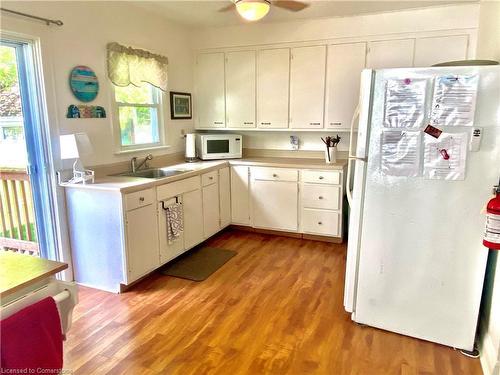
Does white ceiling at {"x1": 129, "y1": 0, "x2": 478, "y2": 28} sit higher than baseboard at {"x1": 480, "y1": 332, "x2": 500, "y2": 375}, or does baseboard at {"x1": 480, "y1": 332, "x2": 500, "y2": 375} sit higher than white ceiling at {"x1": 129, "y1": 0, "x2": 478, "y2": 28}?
white ceiling at {"x1": 129, "y1": 0, "x2": 478, "y2": 28}

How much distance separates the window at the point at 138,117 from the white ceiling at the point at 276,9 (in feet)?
2.67

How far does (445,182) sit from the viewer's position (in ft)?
6.96

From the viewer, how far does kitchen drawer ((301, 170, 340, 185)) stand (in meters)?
3.84

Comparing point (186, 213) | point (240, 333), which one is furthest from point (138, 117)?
point (240, 333)

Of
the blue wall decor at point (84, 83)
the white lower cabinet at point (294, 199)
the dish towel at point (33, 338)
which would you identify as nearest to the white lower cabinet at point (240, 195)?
the white lower cabinet at point (294, 199)

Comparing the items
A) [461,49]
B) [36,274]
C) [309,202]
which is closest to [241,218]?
[309,202]

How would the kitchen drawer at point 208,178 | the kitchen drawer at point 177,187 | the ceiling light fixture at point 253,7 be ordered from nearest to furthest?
the ceiling light fixture at point 253,7 → the kitchen drawer at point 177,187 → the kitchen drawer at point 208,178

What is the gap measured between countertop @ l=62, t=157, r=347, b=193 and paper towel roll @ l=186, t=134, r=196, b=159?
0.16m

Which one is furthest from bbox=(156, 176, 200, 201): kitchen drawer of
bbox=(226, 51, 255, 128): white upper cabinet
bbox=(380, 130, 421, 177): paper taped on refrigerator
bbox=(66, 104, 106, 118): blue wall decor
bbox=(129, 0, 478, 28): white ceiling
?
bbox=(380, 130, 421, 177): paper taped on refrigerator

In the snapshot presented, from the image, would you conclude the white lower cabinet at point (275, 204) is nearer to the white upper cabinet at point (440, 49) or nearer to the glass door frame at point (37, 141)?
the white upper cabinet at point (440, 49)

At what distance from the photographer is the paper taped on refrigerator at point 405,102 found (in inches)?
82.6

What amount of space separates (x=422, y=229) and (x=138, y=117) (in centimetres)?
294

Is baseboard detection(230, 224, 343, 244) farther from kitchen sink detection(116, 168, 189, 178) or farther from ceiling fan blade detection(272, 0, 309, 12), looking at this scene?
ceiling fan blade detection(272, 0, 309, 12)

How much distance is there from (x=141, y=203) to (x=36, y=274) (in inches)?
66.2
